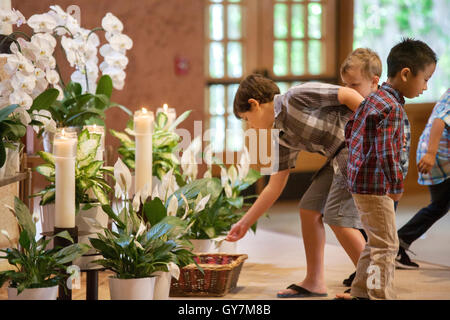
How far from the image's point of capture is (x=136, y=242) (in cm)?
226

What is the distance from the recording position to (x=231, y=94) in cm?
590

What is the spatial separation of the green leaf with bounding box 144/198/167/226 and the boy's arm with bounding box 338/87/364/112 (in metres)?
0.86

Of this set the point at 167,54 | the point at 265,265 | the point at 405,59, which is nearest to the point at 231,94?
the point at 167,54

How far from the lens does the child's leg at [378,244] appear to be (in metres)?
2.60

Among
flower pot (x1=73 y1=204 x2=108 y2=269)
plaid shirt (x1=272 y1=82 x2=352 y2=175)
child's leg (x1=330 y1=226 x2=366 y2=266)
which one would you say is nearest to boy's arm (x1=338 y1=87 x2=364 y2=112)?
plaid shirt (x1=272 y1=82 x2=352 y2=175)

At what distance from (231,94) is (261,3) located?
70cm

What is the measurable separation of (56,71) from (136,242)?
3.50 ft

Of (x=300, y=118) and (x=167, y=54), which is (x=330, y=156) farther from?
(x=167, y=54)

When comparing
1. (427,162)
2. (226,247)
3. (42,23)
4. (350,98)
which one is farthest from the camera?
(427,162)

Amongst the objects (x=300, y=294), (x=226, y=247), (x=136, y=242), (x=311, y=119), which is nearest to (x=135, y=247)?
(x=136, y=242)

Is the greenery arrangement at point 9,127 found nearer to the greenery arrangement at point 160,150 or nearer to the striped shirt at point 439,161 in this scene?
the greenery arrangement at point 160,150

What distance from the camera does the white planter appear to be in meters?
2.36

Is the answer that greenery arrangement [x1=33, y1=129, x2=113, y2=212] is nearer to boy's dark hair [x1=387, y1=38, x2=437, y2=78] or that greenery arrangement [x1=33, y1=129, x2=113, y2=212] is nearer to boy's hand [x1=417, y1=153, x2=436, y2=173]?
boy's dark hair [x1=387, y1=38, x2=437, y2=78]

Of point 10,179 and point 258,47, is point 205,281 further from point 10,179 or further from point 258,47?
point 258,47
